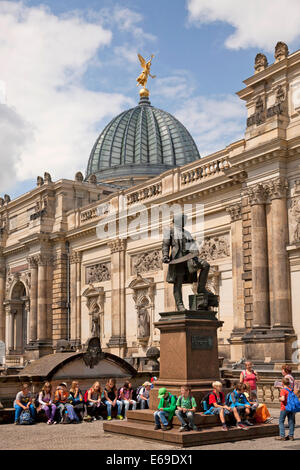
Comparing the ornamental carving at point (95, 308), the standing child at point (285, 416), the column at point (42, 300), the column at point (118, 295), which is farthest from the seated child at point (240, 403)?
the column at point (42, 300)

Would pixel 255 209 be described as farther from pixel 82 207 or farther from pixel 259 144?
pixel 82 207

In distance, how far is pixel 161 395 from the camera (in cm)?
1258

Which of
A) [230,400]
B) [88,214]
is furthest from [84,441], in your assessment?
[88,214]

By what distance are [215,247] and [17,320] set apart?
21.4 m

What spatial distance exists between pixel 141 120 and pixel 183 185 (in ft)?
85.5

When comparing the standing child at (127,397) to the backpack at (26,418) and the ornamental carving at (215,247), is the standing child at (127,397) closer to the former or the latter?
the backpack at (26,418)

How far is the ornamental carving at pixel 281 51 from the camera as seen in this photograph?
25.5 meters

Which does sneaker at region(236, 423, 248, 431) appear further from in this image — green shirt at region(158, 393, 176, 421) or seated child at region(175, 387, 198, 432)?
green shirt at region(158, 393, 176, 421)

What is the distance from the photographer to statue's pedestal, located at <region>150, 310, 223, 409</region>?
1277 centimetres

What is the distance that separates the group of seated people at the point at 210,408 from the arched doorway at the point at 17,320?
33854 mm

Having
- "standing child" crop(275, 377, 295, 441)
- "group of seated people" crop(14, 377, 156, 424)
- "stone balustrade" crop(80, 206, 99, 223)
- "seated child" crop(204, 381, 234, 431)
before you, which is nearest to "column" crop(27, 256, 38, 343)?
"stone balustrade" crop(80, 206, 99, 223)

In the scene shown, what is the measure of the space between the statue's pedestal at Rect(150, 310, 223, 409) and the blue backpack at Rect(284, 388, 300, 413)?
62.0 inches
